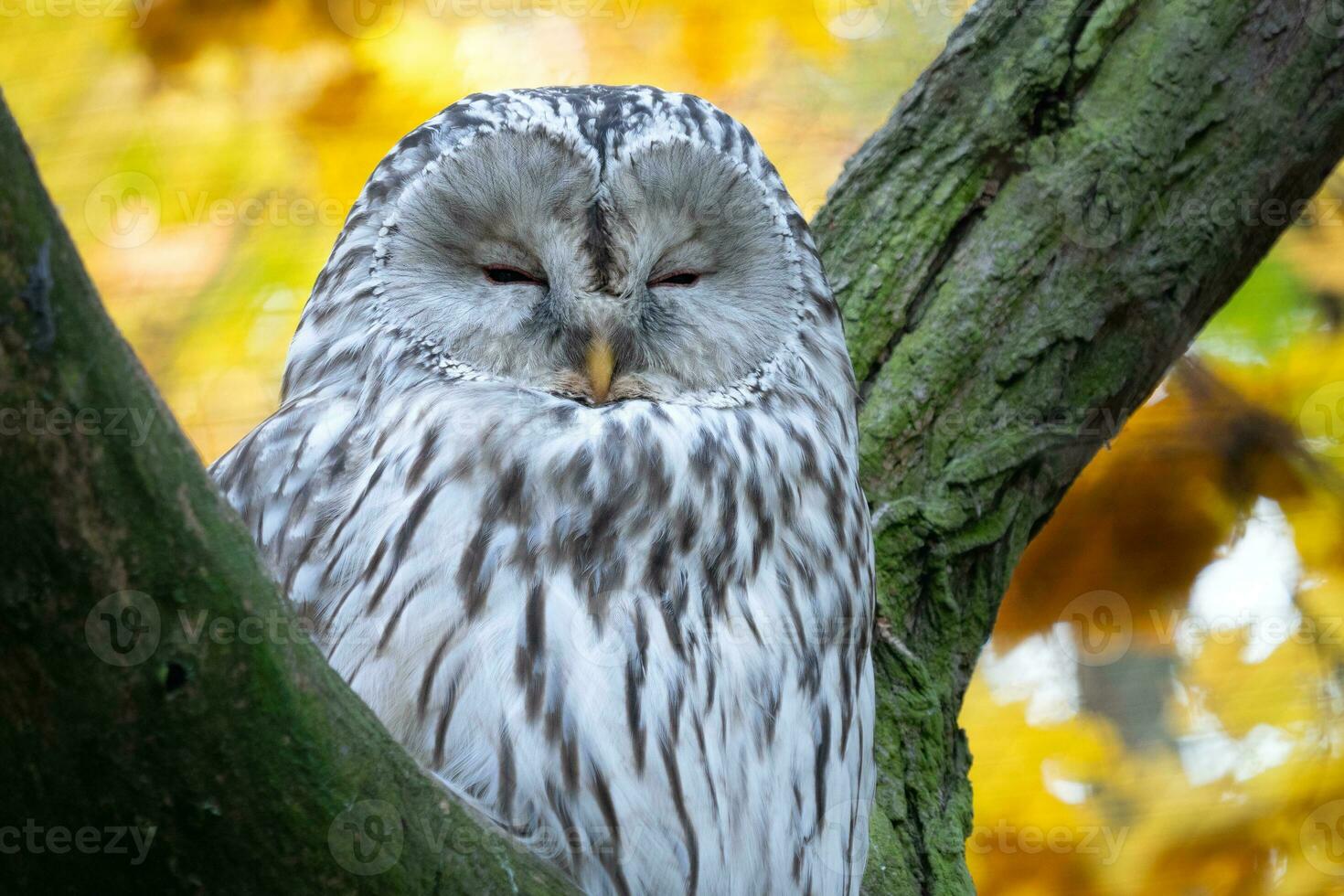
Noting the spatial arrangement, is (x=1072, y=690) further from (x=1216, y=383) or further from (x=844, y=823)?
(x=844, y=823)

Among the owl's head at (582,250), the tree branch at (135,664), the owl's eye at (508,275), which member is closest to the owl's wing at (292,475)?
the owl's head at (582,250)

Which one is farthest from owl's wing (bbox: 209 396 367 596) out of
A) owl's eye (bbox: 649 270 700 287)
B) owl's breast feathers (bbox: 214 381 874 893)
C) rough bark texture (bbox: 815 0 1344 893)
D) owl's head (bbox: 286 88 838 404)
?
rough bark texture (bbox: 815 0 1344 893)

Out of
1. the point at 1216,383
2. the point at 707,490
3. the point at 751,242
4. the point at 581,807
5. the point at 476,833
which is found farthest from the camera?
the point at 1216,383

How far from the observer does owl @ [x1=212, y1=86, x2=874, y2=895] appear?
185 cm

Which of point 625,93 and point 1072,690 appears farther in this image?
point 1072,690

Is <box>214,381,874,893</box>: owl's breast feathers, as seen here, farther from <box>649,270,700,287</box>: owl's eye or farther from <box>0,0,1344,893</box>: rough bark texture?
<box>0,0,1344,893</box>: rough bark texture

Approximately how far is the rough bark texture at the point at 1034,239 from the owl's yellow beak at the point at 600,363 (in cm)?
84

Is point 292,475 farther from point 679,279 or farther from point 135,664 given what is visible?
point 135,664

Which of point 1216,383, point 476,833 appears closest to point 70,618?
point 476,833

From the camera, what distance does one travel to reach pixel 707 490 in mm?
2045

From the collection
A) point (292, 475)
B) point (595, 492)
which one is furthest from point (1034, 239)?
point (292, 475)

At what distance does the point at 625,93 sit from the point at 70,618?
1.43m

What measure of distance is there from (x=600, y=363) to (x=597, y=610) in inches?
15.5

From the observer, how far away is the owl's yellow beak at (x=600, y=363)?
6.73 ft
